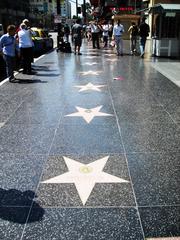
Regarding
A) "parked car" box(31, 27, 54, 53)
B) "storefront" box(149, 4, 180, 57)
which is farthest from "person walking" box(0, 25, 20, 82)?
"parked car" box(31, 27, 54, 53)

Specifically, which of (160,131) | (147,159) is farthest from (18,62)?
(147,159)

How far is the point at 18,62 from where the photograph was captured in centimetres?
1659

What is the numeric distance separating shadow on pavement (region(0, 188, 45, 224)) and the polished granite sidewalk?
0.01m

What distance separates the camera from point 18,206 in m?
3.88

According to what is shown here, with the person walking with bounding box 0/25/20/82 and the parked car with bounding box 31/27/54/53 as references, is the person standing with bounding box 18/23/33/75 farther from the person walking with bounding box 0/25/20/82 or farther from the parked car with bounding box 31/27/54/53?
the parked car with bounding box 31/27/54/53

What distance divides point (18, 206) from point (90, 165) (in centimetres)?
134

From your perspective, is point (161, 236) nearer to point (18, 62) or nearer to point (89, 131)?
point (89, 131)

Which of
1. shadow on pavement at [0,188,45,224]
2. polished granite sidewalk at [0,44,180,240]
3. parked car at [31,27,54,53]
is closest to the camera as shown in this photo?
polished granite sidewalk at [0,44,180,240]

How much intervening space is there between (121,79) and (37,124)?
219 inches

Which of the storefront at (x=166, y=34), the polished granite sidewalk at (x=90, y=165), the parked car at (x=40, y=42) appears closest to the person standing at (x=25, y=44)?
the polished granite sidewalk at (x=90, y=165)

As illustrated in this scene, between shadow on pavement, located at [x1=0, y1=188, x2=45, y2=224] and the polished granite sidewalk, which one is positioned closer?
the polished granite sidewalk

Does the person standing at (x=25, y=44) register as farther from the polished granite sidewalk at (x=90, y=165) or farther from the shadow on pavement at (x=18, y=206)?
the shadow on pavement at (x=18, y=206)

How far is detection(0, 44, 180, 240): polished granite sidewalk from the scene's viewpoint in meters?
3.54

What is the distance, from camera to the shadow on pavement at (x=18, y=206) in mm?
3648
